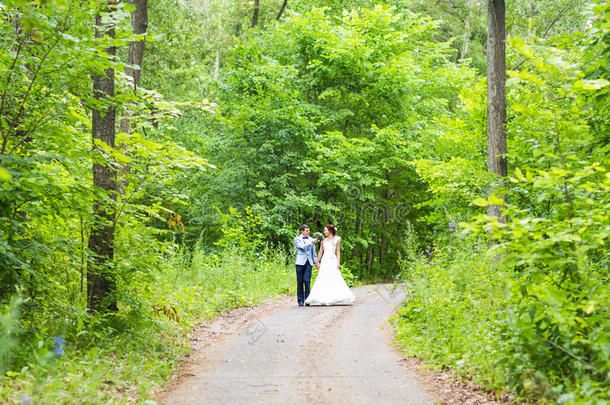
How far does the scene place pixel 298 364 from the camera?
282 inches

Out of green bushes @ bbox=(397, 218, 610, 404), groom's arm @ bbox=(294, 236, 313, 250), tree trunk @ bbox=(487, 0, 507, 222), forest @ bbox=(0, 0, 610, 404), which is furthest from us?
groom's arm @ bbox=(294, 236, 313, 250)

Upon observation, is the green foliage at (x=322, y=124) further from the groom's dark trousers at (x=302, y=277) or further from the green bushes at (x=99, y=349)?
the green bushes at (x=99, y=349)

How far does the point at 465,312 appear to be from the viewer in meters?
7.83

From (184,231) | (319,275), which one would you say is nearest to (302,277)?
(319,275)

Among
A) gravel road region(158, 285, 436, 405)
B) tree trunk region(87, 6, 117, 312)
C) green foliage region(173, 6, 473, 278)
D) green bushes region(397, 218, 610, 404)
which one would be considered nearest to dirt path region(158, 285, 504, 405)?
gravel road region(158, 285, 436, 405)

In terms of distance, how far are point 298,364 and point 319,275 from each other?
22.3ft

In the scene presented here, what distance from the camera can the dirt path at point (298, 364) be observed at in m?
5.70

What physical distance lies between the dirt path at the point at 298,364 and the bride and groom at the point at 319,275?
1.95 m

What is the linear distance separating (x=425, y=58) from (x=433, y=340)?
20335mm

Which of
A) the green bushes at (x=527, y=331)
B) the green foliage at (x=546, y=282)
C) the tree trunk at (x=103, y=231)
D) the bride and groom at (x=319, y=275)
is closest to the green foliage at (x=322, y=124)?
the bride and groom at (x=319, y=275)

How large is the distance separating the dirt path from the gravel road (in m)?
0.01

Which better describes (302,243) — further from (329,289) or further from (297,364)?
(297,364)

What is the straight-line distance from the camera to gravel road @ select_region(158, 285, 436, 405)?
18.7ft

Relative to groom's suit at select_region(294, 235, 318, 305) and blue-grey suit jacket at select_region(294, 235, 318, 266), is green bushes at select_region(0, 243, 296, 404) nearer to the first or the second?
groom's suit at select_region(294, 235, 318, 305)
